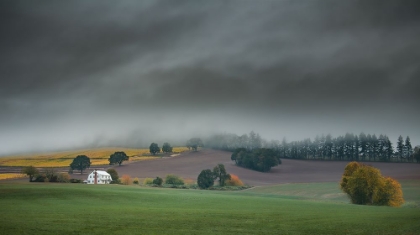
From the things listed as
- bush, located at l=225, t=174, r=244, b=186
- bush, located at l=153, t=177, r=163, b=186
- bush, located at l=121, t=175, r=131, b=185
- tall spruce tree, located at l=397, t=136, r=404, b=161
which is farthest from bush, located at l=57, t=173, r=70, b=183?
tall spruce tree, located at l=397, t=136, r=404, b=161

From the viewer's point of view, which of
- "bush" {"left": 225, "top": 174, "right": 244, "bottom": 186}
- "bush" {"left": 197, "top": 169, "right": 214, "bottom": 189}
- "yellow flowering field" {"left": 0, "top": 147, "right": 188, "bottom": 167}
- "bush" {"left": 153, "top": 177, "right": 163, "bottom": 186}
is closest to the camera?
"yellow flowering field" {"left": 0, "top": 147, "right": 188, "bottom": 167}

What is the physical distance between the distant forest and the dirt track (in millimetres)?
9334

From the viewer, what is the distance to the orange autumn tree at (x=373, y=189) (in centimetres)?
7625

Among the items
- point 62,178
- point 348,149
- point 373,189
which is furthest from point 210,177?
point 348,149

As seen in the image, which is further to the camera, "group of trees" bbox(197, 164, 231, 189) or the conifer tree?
the conifer tree

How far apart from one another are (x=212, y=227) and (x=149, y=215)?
9.32m

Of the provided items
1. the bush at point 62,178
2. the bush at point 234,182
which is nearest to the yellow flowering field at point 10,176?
the bush at point 62,178

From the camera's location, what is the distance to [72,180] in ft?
335

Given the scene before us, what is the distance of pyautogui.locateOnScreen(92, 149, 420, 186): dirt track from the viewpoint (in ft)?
444

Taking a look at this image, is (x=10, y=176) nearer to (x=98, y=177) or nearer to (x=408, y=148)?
(x=98, y=177)

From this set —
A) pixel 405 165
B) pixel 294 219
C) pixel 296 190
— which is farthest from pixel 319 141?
pixel 294 219

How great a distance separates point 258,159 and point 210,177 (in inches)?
1470

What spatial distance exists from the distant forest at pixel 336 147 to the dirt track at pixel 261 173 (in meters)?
9.33

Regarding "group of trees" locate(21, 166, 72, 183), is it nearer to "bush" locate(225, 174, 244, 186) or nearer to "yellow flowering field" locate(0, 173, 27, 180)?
"yellow flowering field" locate(0, 173, 27, 180)
